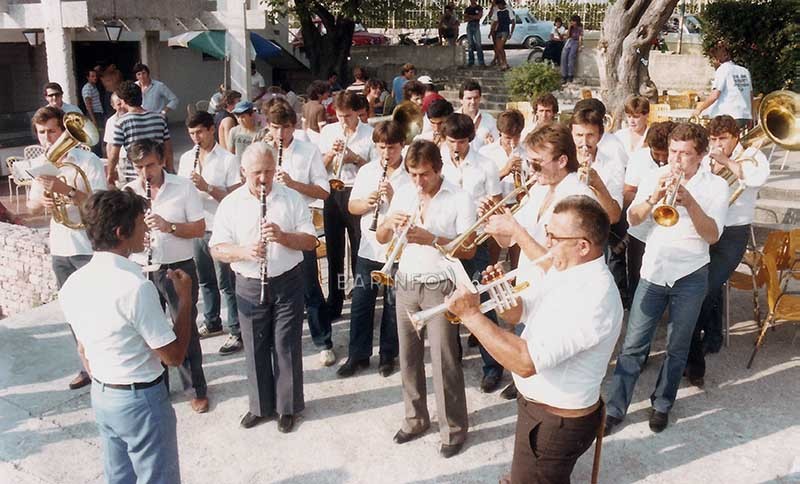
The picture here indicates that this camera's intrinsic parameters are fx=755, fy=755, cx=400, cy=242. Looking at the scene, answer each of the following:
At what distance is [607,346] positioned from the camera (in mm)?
3150

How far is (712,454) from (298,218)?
9.61 feet

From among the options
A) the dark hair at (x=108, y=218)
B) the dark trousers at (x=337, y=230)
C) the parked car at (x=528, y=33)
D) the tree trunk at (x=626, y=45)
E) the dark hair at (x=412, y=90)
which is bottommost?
the dark trousers at (x=337, y=230)

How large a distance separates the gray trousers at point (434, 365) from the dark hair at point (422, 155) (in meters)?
0.71

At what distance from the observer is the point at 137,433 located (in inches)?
136

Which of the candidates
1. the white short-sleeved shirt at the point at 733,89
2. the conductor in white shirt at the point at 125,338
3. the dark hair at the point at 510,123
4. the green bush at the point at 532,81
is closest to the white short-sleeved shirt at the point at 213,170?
the dark hair at the point at 510,123

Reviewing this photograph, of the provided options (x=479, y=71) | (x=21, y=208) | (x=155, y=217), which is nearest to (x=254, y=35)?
(x=479, y=71)

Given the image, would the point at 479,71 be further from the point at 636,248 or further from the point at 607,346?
the point at 607,346

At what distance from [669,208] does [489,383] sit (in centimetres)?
186

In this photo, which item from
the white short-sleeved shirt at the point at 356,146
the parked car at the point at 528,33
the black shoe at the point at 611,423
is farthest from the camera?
the parked car at the point at 528,33

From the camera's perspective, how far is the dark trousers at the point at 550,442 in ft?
10.5

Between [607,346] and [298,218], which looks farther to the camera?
[298,218]

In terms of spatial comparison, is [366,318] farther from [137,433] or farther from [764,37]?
[764,37]

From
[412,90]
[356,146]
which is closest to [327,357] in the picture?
[356,146]

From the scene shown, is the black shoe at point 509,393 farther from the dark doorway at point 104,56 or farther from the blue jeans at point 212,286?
the dark doorway at point 104,56
